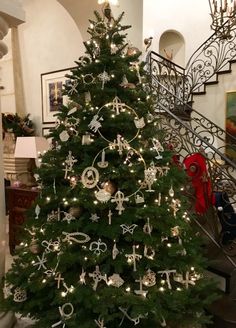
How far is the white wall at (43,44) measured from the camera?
15.9ft

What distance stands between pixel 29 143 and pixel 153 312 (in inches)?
112

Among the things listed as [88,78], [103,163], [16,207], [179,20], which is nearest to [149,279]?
[103,163]

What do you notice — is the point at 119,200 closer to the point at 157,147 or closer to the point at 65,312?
the point at 157,147

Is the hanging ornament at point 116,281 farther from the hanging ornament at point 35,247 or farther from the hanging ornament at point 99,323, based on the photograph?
the hanging ornament at point 35,247

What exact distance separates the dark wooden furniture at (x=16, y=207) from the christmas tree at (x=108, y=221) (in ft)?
5.73

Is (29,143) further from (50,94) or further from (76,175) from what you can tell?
(76,175)

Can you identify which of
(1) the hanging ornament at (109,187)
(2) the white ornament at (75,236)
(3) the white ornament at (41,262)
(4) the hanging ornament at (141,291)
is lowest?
(4) the hanging ornament at (141,291)

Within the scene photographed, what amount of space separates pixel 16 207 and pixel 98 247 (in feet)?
7.67

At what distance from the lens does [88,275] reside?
5.25ft

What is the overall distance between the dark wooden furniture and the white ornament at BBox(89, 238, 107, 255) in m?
2.04

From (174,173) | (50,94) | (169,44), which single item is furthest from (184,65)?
(174,173)

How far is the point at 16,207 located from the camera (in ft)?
11.8

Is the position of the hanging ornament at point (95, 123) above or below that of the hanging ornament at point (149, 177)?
above

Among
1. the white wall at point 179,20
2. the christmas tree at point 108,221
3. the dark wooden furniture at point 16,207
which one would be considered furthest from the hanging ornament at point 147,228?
the white wall at point 179,20
